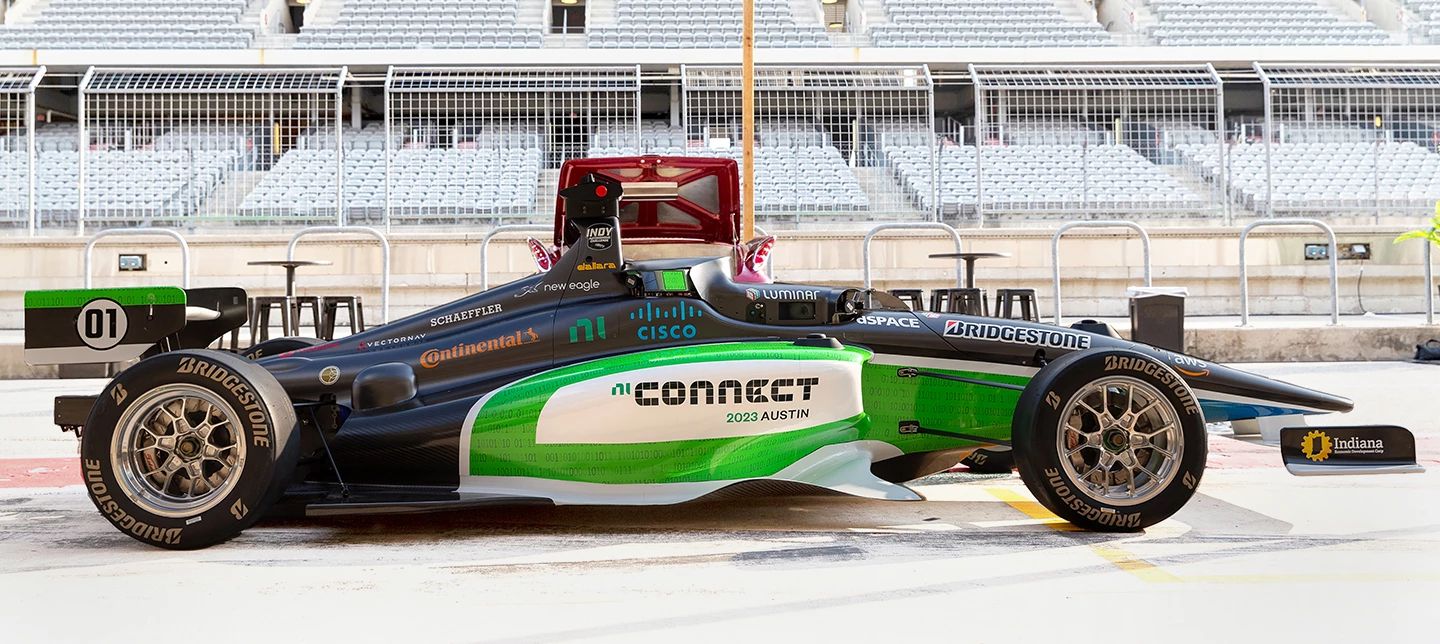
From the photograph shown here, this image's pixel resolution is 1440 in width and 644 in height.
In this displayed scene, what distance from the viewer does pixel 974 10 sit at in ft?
86.4

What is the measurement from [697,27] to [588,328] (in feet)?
70.7

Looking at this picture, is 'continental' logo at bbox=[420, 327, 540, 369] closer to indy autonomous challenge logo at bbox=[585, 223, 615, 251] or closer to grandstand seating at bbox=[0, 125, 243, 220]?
indy autonomous challenge logo at bbox=[585, 223, 615, 251]

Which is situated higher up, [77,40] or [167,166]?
[77,40]

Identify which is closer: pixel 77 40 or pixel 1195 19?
pixel 77 40

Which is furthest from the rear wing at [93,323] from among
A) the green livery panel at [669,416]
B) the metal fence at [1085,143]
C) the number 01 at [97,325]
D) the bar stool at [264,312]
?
the metal fence at [1085,143]

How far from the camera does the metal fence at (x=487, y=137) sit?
15.2 meters

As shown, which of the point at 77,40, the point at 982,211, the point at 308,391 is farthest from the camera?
the point at 77,40

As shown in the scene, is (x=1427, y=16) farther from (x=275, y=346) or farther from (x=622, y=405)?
(x=275, y=346)

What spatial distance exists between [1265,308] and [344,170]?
1406cm

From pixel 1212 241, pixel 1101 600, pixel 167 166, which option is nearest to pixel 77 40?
pixel 167 166

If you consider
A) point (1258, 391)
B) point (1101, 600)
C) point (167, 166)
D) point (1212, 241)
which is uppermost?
point (167, 166)

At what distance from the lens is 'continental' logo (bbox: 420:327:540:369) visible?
3.93 m

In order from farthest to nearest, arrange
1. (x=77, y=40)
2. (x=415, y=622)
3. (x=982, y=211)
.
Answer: (x=77, y=40), (x=982, y=211), (x=415, y=622)

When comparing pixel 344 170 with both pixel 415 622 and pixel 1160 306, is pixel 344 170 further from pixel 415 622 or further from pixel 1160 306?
pixel 415 622
